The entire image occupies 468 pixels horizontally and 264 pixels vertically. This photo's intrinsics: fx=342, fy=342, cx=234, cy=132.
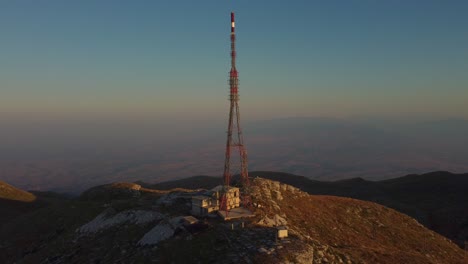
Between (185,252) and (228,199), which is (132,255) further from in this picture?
(228,199)

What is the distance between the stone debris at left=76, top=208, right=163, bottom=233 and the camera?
34.8 m

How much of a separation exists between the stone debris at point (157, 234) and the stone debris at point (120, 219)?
4176mm

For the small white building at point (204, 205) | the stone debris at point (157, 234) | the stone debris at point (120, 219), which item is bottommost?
the stone debris at point (120, 219)

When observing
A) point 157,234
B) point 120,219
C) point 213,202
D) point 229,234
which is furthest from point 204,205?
point 120,219

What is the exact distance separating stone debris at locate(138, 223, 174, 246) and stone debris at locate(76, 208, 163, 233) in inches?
164

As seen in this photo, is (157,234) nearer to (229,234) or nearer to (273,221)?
(229,234)

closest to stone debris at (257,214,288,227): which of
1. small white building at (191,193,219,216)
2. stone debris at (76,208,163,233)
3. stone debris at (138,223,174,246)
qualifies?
small white building at (191,193,219,216)

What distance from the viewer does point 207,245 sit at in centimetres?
2656

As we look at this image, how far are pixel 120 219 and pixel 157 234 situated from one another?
8.93m

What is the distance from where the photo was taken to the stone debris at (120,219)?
34750mm

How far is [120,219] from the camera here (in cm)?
3634

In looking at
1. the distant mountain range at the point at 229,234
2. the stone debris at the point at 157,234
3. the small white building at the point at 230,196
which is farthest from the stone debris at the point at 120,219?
the small white building at the point at 230,196

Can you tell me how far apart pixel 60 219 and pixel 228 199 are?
27.9 m

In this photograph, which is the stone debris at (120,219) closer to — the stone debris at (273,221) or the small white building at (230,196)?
the small white building at (230,196)
